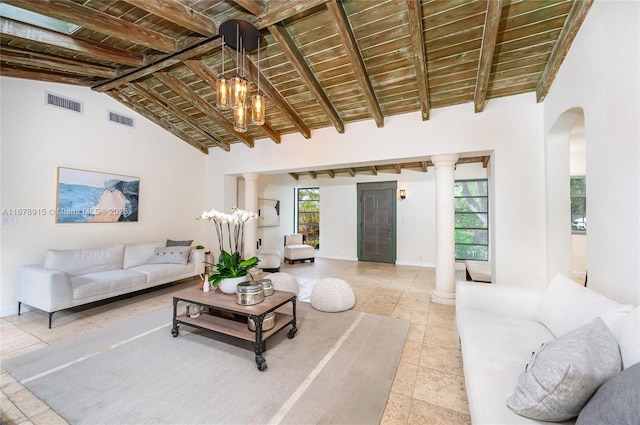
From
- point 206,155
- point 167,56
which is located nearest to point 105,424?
point 167,56

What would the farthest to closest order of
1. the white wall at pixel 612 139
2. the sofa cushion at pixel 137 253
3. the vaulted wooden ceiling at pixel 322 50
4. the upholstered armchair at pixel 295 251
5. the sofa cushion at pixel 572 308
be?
the upholstered armchair at pixel 295 251, the sofa cushion at pixel 137 253, the vaulted wooden ceiling at pixel 322 50, the white wall at pixel 612 139, the sofa cushion at pixel 572 308

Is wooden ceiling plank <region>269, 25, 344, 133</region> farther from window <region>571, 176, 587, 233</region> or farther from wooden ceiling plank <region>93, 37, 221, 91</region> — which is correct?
window <region>571, 176, 587, 233</region>

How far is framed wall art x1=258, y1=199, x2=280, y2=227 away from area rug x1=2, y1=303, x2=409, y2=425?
432cm

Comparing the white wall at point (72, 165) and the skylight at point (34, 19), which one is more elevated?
the skylight at point (34, 19)

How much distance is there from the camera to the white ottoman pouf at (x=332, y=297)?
3408 millimetres

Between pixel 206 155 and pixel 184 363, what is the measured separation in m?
4.86

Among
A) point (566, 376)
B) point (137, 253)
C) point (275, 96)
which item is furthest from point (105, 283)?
point (566, 376)

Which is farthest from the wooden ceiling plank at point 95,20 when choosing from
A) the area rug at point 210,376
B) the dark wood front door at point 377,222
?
the dark wood front door at point 377,222

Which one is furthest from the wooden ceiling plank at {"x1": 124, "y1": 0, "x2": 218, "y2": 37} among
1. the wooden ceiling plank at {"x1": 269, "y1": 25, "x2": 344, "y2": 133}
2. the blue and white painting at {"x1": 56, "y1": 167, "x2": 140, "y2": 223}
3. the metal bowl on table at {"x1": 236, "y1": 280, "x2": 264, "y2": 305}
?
the blue and white painting at {"x1": 56, "y1": 167, "x2": 140, "y2": 223}

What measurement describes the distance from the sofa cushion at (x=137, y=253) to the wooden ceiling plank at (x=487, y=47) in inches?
214

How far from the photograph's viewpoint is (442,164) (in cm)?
388

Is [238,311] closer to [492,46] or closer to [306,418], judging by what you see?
[306,418]

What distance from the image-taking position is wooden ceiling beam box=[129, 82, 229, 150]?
166 inches

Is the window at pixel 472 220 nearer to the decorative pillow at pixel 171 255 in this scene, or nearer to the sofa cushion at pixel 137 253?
the decorative pillow at pixel 171 255
